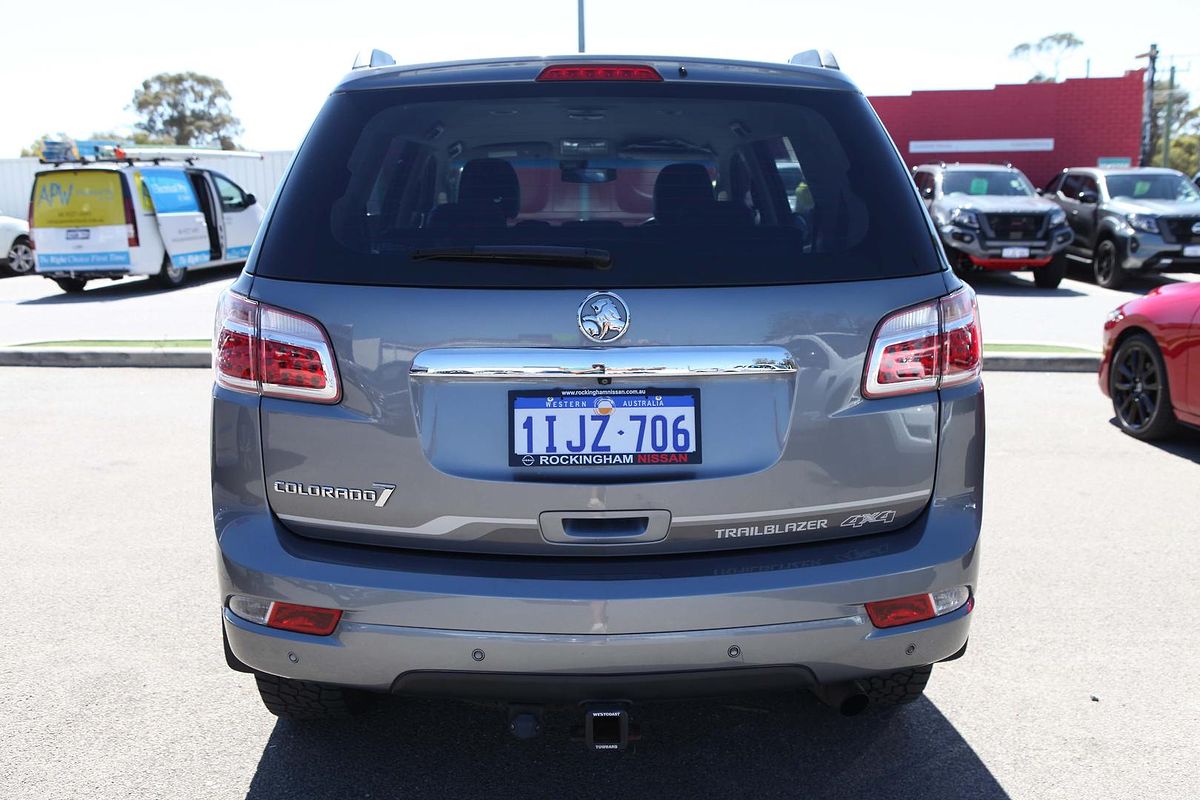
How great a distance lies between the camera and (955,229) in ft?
53.9

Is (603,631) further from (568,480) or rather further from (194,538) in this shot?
(194,538)

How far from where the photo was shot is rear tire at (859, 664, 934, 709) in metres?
3.12

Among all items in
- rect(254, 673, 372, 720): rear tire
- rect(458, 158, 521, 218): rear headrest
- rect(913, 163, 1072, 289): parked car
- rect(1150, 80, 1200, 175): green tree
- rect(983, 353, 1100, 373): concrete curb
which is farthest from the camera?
rect(1150, 80, 1200, 175): green tree

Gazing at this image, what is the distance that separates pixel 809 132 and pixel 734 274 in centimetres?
52

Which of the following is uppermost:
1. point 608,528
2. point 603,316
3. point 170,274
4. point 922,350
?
point 603,316

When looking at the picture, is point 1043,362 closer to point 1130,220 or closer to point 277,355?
point 277,355

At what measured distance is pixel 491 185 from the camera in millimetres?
2738

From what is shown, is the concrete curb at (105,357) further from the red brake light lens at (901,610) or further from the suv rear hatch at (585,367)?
the red brake light lens at (901,610)

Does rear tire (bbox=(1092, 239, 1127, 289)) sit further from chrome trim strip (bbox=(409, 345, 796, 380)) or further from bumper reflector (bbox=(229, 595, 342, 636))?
bumper reflector (bbox=(229, 595, 342, 636))

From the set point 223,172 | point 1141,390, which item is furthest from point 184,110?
point 1141,390

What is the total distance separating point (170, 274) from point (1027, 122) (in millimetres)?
27758

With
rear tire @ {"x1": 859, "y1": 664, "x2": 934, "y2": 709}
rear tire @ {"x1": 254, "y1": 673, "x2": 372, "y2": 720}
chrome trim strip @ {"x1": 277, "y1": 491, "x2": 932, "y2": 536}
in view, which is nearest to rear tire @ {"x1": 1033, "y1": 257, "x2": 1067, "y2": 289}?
rear tire @ {"x1": 859, "y1": 664, "x2": 934, "y2": 709}

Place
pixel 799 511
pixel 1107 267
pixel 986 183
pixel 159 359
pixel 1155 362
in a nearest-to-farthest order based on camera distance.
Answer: pixel 799 511, pixel 1155 362, pixel 159 359, pixel 1107 267, pixel 986 183

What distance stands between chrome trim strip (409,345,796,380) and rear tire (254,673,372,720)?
1038 mm
